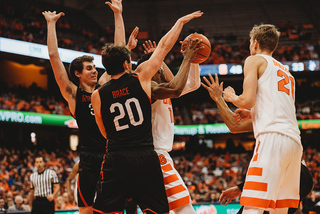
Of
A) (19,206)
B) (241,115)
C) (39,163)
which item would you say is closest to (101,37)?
(19,206)

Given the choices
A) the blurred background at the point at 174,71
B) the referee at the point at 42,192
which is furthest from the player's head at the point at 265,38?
the blurred background at the point at 174,71

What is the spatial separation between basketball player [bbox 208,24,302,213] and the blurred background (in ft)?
31.4

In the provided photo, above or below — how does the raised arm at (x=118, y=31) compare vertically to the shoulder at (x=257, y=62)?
above

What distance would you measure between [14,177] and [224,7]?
2092 centimetres

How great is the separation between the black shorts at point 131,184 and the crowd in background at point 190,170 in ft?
26.3

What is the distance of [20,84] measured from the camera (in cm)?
2142

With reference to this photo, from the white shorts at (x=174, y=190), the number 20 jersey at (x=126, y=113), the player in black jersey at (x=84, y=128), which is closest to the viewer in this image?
the number 20 jersey at (x=126, y=113)

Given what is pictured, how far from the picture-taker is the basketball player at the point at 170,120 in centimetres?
367

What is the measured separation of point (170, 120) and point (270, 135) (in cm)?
122

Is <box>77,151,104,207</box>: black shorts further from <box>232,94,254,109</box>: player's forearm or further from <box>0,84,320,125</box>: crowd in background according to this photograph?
Answer: <box>0,84,320,125</box>: crowd in background

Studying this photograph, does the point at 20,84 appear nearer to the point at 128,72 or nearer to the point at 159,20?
the point at 159,20

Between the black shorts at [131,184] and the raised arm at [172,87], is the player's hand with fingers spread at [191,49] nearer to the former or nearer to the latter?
the raised arm at [172,87]

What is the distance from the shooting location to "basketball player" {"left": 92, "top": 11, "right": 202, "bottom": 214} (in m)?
3.30

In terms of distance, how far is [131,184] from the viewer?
3311mm
